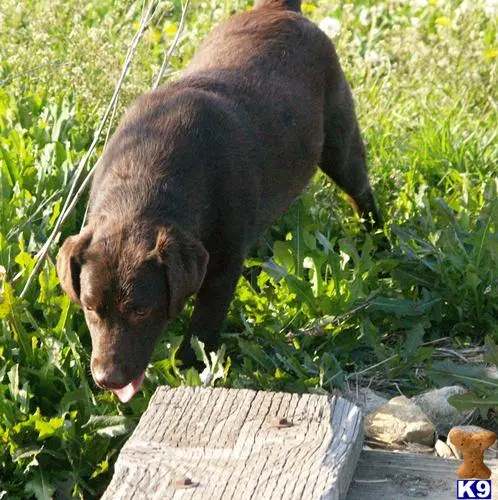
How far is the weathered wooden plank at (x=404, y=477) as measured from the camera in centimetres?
275

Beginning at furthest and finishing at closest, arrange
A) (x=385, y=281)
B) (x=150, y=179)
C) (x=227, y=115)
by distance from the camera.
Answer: (x=385, y=281)
(x=227, y=115)
(x=150, y=179)

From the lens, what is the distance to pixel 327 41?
546 centimetres

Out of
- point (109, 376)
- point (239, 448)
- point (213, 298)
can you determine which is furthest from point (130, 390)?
point (239, 448)

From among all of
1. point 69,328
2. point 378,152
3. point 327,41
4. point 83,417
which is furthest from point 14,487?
point 378,152

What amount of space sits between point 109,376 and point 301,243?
1553mm

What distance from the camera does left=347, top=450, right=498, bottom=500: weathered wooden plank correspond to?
108 inches

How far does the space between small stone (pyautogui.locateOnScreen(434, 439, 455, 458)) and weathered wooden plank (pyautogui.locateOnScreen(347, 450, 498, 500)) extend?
79 cm

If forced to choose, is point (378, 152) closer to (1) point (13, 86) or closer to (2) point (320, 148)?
(2) point (320, 148)

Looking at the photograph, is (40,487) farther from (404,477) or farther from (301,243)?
(301,243)

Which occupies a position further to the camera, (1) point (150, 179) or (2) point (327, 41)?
(2) point (327, 41)

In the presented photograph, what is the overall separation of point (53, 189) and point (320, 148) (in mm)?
1283

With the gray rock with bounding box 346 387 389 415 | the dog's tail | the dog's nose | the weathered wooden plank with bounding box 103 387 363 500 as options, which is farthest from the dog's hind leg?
the weathered wooden plank with bounding box 103 387 363 500

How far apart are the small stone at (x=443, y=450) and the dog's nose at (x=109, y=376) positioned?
1.07 m

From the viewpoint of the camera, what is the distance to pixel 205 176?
4.23 metres
